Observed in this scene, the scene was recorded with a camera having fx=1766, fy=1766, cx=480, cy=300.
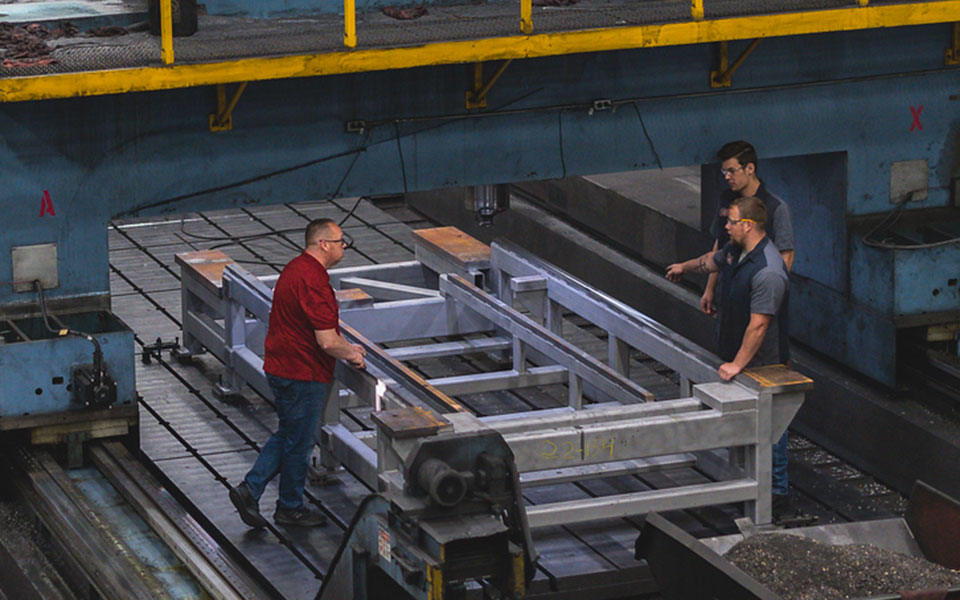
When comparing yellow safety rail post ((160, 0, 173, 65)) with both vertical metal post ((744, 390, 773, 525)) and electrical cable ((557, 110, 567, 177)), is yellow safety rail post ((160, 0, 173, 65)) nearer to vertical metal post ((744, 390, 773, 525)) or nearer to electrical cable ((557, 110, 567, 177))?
electrical cable ((557, 110, 567, 177))

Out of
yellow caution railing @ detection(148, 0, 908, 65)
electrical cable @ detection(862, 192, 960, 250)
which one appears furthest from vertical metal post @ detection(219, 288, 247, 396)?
electrical cable @ detection(862, 192, 960, 250)

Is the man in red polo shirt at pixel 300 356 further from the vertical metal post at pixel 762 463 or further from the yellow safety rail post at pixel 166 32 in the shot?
the vertical metal post at pixel 762 463

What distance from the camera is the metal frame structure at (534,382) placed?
7445mm

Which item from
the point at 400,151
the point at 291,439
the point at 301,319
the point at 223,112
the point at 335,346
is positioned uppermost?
the point at 223,112

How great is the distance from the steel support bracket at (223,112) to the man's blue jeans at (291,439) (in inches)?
45.6

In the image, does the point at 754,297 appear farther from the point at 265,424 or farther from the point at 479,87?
the point at 265,424

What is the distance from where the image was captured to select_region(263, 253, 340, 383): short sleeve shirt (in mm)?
7555

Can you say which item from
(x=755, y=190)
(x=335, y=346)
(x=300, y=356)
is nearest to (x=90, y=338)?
(x=300, y=356)

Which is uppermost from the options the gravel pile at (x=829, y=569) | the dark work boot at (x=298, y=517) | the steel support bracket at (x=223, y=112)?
the steel support bracket at (x=223, y=112)

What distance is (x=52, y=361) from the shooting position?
7.78 metres

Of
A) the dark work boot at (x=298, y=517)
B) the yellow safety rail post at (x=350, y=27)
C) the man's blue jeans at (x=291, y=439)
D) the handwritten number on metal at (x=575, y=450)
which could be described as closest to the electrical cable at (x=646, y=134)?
the yellow safety rail post at (x=350, y=27)

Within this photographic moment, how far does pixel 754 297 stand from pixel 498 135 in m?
1.51

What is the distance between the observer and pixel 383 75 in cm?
816

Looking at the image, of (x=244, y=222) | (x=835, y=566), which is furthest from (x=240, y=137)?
(x=244, y=222)
